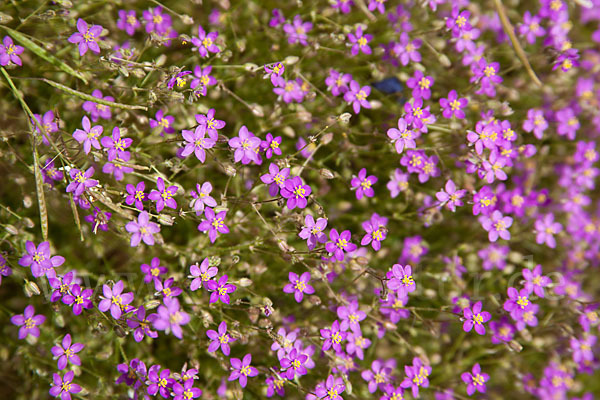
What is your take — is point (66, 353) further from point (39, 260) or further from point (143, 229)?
point (143, 229)

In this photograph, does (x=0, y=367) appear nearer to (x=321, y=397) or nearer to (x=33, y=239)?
(x=33, y=239)

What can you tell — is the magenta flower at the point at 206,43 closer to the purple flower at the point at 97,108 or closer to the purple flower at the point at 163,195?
the purple flower at the point at 97,108

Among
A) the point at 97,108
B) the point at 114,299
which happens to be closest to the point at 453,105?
the point at 97,108

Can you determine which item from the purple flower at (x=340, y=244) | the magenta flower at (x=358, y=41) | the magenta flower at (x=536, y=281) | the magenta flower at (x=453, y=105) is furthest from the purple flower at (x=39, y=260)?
the magenta flower at (x=536, y=281)

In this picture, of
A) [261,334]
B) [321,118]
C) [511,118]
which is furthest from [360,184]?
[511,118]

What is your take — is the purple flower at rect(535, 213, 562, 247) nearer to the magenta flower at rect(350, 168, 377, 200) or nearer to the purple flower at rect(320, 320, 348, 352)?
the magenta flower at rect(350, 168, 377, 200)

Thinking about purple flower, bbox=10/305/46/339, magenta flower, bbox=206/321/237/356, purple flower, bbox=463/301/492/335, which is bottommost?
purple flower, bbox=10/305/46/339

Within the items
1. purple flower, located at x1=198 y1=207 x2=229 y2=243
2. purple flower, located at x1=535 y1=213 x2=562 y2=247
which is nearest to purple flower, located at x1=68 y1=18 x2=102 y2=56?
purple flower, located at x1=198 y1=207 x2=229 y2=243
